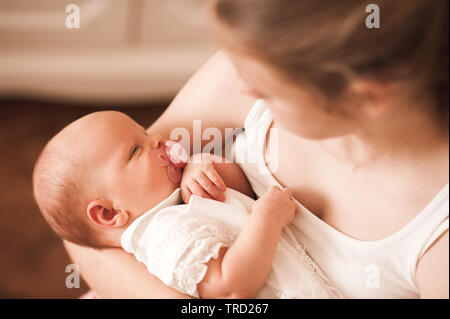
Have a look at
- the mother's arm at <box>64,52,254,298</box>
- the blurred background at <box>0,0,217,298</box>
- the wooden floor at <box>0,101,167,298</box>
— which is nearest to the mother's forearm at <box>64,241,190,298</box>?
the mother's arm at <box>64,52,254,298</box>

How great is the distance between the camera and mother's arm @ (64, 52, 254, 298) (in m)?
0.92

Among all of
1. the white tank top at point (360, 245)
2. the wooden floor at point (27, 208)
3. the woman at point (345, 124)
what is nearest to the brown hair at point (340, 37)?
the woman at point (345, 124)

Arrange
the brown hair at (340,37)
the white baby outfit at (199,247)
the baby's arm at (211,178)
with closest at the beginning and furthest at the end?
the brown hair at (340,37) < the white baby outfit at (199,247) < the baby's arm at (211,178)

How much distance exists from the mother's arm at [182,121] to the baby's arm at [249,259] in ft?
0.40

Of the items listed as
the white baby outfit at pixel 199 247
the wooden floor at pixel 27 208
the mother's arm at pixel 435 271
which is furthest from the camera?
the wooden floor at pixel 27 208

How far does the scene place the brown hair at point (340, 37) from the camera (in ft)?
1.95

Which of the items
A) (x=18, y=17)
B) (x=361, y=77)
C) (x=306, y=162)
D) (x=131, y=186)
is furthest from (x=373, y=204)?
(x=18, y=17)

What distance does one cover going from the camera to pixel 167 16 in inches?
85.7

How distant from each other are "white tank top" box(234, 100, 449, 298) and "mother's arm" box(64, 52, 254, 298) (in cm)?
6

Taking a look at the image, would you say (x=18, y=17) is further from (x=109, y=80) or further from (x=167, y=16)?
(x=167, y=16)

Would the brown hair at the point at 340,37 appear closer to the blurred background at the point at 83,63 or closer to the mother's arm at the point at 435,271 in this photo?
the mother's arm at the point at 435,271

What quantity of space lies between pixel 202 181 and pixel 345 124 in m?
0.30

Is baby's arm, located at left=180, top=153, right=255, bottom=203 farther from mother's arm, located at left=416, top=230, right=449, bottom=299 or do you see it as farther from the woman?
mother's arm, located at left=416, top=230, right=449, bottom=299

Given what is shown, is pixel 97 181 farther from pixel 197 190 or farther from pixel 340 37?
pixel 340 37
